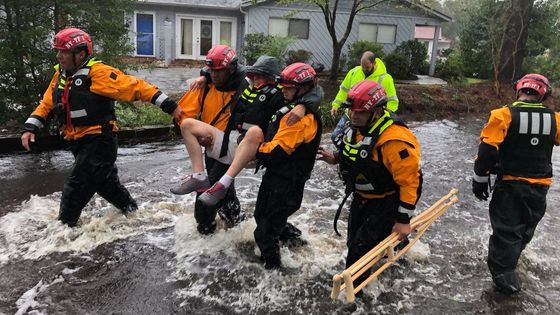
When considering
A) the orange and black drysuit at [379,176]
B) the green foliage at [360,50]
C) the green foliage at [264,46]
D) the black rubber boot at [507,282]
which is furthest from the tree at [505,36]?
the orange and black drysuit at [379,176]

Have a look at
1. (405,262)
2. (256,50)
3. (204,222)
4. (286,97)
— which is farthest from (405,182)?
(256,50)

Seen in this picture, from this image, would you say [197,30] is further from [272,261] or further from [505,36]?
[272,261]

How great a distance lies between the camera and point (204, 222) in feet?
18.3

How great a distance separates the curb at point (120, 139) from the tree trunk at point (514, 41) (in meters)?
14.0

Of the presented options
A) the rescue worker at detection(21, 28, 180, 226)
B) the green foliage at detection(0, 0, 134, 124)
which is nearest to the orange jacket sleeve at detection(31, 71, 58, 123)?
the rescue worker at detection(21, 28, 180, 226)

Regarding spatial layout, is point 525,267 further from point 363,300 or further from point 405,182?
point 405,182

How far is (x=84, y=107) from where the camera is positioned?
5262 millimetres

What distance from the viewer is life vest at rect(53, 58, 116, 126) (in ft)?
17.0

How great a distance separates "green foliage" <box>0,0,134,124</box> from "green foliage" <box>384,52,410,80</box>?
14796 mm

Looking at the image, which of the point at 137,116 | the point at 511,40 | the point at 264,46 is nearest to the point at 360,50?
the point at 264,46

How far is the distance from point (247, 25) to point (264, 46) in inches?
138

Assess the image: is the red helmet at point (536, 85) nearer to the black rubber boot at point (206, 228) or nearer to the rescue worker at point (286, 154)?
the rescue worker at point (286, 154)

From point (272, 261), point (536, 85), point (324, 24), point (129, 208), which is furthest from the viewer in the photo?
point (324, 24)

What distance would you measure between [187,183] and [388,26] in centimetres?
2131
